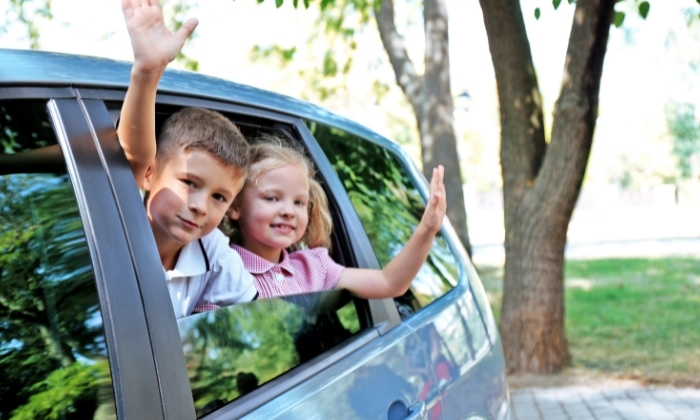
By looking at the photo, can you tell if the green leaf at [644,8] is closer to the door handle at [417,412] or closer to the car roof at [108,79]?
the car roof at [108,79]

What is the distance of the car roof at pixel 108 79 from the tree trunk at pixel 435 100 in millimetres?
7543

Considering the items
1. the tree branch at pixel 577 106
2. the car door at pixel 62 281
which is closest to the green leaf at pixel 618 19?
the tree branch at pixel 577 106

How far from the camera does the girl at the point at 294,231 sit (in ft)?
8.09

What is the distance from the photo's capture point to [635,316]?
429 inches

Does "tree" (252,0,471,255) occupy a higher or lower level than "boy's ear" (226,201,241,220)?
higher

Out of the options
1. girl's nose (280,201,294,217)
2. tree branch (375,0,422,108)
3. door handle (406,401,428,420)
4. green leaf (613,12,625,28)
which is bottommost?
door handle (406,401,428,420)

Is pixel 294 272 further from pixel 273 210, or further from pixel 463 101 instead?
pixel 463 101

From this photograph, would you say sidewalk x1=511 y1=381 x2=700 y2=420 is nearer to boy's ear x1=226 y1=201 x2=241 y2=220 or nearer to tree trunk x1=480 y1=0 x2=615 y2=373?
tree trunk x1=480 y1=0 x2=615 y2=373

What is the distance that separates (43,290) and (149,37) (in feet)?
1.79

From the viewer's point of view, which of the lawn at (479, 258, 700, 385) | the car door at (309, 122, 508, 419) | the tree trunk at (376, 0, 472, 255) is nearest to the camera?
the car door at (309, 122, 508, 419)

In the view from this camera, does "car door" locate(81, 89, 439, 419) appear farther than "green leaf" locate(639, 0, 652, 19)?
No

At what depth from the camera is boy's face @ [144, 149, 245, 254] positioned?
6.37 feet

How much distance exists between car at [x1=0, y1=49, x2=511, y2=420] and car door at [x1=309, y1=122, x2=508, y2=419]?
0.03m

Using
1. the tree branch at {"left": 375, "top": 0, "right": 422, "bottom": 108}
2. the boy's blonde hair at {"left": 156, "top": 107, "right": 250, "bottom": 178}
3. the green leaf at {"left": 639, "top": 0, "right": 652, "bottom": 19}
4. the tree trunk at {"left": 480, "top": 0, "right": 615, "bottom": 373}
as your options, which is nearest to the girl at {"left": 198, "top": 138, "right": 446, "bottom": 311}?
the boy's blonde hair at {"left": 156, "top": 107, "right": 250, "bottom": 178}
